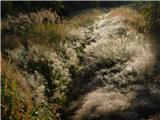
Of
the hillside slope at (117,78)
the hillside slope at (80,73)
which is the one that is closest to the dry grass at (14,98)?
the hillside slope at (80,73)

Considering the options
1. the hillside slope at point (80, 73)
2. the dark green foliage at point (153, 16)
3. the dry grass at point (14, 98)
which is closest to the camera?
the dry grass at point (14, 98)

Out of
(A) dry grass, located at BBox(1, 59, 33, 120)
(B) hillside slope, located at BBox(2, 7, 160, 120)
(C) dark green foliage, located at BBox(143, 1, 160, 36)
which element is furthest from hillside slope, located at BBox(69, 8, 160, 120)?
(A) dry grass, located at BBox(1, 59, 33, 120)

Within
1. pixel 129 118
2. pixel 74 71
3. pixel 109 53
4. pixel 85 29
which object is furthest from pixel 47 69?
pixel 85 29

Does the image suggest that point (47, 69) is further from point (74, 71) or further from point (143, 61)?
point (143, 61)

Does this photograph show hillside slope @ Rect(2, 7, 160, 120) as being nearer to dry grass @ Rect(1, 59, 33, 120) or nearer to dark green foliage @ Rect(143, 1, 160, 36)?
dry grass @ Rect(1, 59, 33, 120)

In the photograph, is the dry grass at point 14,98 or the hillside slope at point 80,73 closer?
the dry grass at point 14,98

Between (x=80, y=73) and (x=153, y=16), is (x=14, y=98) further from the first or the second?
(x=153, y=16)

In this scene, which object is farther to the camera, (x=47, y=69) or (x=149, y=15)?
(x=149, y=15)

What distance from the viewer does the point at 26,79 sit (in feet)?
23.2

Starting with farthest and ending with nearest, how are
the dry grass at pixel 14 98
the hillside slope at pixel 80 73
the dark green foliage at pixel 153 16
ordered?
the dark green foliage at pixel 153 16
the hillside slope at pixel 80 73
the dry grass at pixel 14 98

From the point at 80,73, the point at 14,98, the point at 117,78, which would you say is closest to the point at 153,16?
the point at 80,73

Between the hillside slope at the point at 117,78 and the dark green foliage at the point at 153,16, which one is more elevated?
the dark green foliage at the point at 153,16

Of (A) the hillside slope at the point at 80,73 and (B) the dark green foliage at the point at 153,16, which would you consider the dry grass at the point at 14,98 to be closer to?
(A) the hillside slope at the point at 80,73

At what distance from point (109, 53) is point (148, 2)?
3793mm
